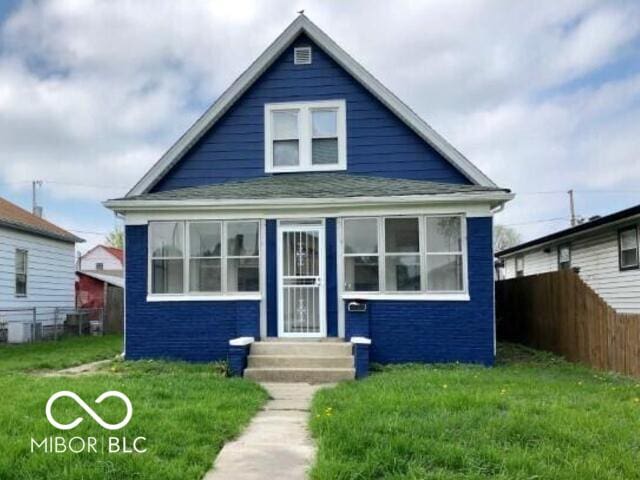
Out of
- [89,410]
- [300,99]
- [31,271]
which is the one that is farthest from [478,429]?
[31,271]

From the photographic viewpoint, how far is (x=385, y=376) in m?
9.54

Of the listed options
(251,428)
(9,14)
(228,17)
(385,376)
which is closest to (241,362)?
(385,376)

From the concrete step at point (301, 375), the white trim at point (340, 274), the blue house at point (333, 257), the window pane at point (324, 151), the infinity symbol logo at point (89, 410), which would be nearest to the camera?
the infinity symbol logo at point (89, 410)

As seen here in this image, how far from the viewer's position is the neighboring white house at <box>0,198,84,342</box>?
16.9m

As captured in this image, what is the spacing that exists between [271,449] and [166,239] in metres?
6.98

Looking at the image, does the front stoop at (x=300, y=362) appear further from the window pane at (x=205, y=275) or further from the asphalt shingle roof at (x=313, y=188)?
the asphalt shingle roof at (x=313, y=188)

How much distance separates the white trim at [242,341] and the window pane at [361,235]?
236cm

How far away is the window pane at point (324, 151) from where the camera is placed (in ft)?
42.2

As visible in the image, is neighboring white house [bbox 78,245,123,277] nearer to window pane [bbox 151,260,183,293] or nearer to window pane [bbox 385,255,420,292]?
window pane [bbox 151,260,183,293]

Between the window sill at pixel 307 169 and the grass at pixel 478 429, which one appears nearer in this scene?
the grass at pixel 478 429

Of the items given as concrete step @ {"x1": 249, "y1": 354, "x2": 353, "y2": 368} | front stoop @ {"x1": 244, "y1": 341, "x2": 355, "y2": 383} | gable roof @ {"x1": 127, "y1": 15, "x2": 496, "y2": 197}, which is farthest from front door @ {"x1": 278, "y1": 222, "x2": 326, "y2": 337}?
gable roof @ {"x1": 127, "y1": 15, "x2": 496, "y2": 197}

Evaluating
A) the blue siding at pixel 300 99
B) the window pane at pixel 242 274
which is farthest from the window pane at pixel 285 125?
the window pane at pixel 242 274

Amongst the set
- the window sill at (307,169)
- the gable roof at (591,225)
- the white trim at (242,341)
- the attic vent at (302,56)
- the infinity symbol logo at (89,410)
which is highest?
the attic vent at (302,56)

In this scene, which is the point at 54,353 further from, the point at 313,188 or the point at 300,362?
the point at 313,188
